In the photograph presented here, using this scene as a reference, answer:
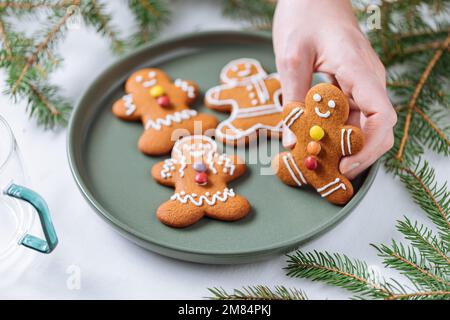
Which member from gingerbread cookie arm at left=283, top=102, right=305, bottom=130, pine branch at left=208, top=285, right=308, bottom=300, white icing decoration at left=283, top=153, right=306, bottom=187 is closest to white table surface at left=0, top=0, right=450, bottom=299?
pine branch at left=208, top=285, right=308, bottom=300

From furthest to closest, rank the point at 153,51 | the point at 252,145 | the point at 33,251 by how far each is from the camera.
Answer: the point at 153,51, the point at 252,145, the point at 33,251

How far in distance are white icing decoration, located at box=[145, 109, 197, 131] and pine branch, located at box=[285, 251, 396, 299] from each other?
0.39 metres

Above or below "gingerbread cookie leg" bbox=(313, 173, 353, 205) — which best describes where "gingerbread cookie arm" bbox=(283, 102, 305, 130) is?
above

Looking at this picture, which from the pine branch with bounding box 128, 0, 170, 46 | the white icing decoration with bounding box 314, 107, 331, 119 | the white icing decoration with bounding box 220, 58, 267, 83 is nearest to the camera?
the white icing decoration with bounding box 314, 107, 331, 119

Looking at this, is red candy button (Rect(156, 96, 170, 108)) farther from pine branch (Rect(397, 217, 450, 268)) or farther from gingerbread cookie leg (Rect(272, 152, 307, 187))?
pine branch (Rect(397, 217, 450, 268))

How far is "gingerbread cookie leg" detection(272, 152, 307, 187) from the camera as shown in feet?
3.67

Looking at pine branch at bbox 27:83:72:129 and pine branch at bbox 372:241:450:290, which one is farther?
pine branch at bbox 27:83:72:129

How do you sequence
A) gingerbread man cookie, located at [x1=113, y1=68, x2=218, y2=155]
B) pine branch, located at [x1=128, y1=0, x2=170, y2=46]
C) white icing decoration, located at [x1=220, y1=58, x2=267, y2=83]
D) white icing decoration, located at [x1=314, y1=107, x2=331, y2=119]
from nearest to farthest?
1. white icing decoration, located at [x1=314, y1=107, x2=331, y2=119]
2. gingerbread man cookie, located at [x1=113, y1=68, x2=218, y2=155]
3. white icing decoration, located at [x1=220, y1=58, x2=267, y2=83]
4. pine branch, located at [x1=128, y1=0, x2=170, y2=46]

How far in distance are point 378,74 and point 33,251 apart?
28.7 inches

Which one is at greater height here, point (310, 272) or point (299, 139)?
point (299, 139)

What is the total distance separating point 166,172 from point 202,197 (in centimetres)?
9
